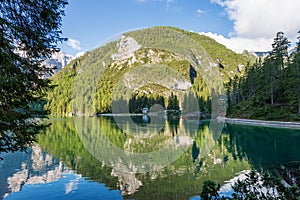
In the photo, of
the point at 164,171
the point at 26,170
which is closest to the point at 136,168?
the point at 164,171

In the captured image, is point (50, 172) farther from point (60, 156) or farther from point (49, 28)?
point (49, 28)

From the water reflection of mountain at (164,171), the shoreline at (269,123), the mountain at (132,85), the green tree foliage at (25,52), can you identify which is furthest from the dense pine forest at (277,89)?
the mountain at (132,85)

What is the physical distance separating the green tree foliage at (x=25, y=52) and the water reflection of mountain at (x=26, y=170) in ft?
16.2

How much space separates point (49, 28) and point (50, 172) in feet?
45.5

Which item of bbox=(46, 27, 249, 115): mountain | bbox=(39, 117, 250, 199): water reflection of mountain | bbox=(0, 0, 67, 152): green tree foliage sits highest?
bbox=(46, 27, 249, 115): mountain

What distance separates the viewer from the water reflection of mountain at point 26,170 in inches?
621

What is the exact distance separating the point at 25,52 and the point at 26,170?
47.6 feet

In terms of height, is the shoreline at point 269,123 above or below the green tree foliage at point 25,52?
below

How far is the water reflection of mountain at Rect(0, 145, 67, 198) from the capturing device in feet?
51.8

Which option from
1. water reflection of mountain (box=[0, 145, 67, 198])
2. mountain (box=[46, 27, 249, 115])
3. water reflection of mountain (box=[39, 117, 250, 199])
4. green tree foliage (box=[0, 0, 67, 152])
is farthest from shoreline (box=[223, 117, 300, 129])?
mountain (box=[46, 27, 249, 115])

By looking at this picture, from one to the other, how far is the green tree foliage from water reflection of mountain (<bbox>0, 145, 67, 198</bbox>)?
Answer: 4938 mm

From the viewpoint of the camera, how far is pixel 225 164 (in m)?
19.9

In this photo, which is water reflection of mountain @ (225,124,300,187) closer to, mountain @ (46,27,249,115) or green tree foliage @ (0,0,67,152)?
green tree foliage @ (0,0,67,152)

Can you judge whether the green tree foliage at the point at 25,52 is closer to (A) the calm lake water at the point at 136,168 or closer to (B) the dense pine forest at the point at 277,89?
(A) the calm lake water at the point at 136,168
